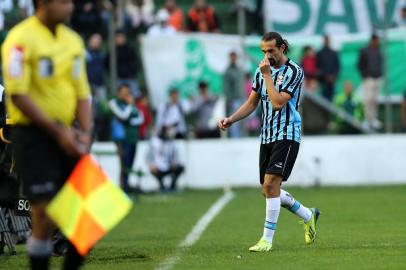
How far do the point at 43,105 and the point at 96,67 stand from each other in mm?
16293

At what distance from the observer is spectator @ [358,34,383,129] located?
79.2 ft

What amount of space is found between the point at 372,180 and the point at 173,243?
12629 millimetres

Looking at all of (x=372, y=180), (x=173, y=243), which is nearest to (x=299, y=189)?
(x=372, y=180)

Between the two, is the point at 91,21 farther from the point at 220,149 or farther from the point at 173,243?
the point at 173,243

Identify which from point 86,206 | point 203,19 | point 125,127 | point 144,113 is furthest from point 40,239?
point 203,19

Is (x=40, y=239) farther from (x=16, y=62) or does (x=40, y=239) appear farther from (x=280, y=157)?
(x=280, y=157)

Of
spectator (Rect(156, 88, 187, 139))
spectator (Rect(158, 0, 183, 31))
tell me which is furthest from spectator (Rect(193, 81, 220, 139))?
spectator (Rect(158, 0, 183, 31))

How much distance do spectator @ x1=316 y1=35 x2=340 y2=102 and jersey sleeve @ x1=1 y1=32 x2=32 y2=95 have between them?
55.9 feet

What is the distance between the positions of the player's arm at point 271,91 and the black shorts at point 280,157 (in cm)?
42

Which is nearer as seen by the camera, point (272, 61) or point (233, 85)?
point (272, 61)

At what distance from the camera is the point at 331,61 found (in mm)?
24281

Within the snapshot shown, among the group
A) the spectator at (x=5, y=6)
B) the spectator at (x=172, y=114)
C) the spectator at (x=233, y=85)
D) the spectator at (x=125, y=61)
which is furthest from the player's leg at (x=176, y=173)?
the spectator at (x=5, y=6)

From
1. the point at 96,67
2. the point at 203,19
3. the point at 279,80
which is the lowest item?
the point at 96,67

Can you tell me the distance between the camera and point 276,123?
37.9ft
